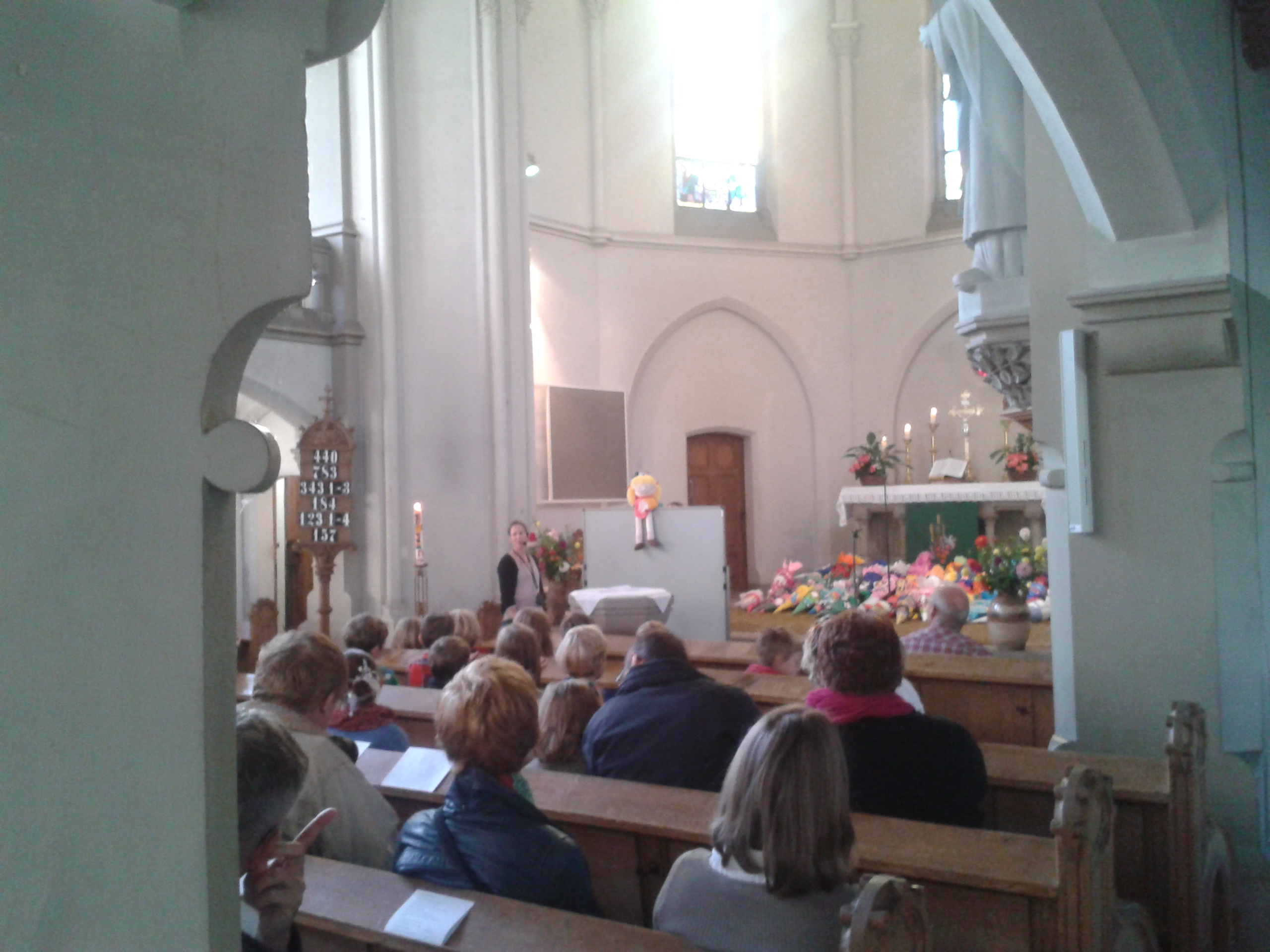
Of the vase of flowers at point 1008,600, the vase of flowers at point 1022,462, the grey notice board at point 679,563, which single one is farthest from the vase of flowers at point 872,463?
the grey notice board at point 679,563

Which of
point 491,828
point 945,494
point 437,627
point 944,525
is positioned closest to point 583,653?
point 437,627

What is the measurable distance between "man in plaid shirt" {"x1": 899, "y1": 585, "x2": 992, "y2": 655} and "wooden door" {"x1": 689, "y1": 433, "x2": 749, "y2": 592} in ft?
27.6

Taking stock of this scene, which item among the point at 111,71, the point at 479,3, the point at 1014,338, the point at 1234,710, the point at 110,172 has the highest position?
the point at 479,3

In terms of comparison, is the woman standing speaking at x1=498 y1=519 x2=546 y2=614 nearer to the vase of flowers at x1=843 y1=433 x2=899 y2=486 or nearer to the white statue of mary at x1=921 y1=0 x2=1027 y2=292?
the white statue of mary at x1=921 y1=0 x2=1027 y2=292

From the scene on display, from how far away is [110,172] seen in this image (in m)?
1.06

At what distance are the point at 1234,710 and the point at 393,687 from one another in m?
2.99

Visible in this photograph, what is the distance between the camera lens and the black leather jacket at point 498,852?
1912mm

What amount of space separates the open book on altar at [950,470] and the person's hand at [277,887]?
10911 mm

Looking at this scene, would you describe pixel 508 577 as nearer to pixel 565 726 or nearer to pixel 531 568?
pixel 531 568

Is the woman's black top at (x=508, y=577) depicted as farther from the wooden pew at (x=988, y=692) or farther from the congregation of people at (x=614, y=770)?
the congregation of people at (x=614, y=770)

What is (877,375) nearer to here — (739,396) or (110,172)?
(739,396)

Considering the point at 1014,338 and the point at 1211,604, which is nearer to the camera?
the point at 1211,604

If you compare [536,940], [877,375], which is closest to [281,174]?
[536,940]

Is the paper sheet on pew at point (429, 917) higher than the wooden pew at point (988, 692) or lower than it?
higher
